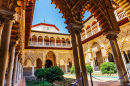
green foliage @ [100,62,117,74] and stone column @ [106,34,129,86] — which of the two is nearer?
stone column @ [106,34,129,86]

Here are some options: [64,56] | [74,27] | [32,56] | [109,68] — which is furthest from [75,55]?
[64,56]

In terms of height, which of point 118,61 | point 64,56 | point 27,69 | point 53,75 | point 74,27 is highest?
point 74,27

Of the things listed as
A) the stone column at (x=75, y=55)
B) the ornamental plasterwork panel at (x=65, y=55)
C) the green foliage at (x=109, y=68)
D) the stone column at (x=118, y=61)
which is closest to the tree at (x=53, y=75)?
the stone column at (x=75, y=55)

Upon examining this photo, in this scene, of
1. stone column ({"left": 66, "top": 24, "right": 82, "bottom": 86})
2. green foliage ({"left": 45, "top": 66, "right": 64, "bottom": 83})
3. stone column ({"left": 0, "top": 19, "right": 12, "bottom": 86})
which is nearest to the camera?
stone column ({"left": 0, "top": 19, "right": 12, "bottom": 86})

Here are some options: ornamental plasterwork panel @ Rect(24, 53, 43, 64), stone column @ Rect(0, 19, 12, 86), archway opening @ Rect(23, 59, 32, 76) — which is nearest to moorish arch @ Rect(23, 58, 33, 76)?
archway opening @ Rect(23, 59, 32, 76)

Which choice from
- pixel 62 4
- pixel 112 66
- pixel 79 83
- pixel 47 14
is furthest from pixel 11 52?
pixel 47 14

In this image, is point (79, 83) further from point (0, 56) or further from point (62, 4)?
point (62, 4)

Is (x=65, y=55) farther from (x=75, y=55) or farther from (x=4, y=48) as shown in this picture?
(x=4, y=48)

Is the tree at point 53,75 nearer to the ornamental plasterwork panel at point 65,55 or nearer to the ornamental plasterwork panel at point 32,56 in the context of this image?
the ornamental plasterwork panel at point 32,56

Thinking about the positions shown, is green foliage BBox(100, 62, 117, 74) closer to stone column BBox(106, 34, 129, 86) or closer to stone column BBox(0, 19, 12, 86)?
Result: stone column BBox(106, 34, 129, 86)

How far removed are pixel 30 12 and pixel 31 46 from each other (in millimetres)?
10707

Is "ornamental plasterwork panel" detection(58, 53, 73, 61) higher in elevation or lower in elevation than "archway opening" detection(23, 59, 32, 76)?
higher

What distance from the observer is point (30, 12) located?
19.7 ft

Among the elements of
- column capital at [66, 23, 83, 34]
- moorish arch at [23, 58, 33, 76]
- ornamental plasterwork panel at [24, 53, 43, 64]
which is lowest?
moorish arch at [23, 58, 33, 76]
